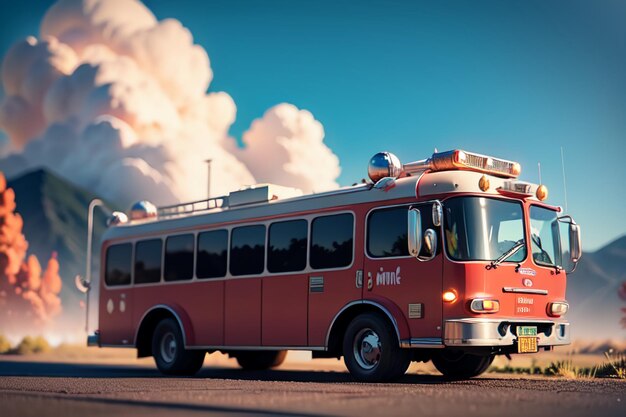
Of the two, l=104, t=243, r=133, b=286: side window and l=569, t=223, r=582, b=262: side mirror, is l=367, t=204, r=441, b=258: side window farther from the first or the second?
l=104, t=243, r=133, b=286: side window

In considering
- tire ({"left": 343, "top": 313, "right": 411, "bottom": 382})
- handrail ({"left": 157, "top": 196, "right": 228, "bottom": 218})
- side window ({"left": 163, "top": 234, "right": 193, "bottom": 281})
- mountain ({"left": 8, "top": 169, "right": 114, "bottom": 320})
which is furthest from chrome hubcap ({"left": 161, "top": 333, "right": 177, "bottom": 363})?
mountain ({"left": 8, "top": 169, "right": 114, "bottom": 320})

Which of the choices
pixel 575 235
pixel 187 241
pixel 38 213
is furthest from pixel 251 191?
pixel 38 213

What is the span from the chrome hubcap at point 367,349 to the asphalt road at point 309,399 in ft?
2.88

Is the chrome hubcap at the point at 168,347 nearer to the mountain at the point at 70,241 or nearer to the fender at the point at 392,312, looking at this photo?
the fender at the point at 392,312

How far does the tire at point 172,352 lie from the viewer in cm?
1634

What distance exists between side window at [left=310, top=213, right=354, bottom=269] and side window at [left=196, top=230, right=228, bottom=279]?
2.43 m

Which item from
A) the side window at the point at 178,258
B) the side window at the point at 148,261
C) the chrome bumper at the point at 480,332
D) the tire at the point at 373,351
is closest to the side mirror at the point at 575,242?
the chrome bumper at the point at 480,332

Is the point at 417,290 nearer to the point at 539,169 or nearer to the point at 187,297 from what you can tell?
the point at 539,169

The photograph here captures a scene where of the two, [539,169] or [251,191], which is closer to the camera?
[539,169]

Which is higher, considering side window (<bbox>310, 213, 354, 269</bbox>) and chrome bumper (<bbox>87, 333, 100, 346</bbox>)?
side window (<bbox>310, 213, 354, 269</bbox>)

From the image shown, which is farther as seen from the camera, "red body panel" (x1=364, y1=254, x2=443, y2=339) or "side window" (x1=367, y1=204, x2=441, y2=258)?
"side window" (x1=367, y1=204, x2=441, y2=258)

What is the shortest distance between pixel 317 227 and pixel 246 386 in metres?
3.20

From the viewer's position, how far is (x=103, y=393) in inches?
412

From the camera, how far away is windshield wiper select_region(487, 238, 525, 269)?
1192 centimetres
